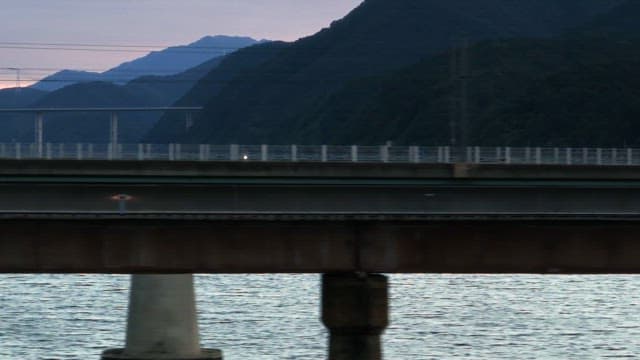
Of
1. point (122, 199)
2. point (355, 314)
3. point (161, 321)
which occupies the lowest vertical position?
point (161, 321)

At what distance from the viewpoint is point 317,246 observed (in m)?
42.8

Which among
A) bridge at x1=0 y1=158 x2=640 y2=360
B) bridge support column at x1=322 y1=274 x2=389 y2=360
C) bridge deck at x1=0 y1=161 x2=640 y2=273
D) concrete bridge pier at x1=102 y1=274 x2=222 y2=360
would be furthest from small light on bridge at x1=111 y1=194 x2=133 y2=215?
bridge support column at x1=322 y1=274 x2=389 y2=360

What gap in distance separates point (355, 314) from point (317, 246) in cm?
291

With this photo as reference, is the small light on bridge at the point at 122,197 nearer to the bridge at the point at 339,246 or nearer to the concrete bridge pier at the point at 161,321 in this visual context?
the concrete bridge pier at the point at 161,321

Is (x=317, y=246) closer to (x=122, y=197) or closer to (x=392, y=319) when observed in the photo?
(x=122, y=197)

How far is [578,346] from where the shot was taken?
2689 inches

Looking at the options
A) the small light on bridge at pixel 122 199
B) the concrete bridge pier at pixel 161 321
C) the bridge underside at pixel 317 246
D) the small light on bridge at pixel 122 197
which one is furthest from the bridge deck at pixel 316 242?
the small light on bridge at pixel 122 197

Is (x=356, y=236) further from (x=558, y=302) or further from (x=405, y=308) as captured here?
(x=558, y=302)

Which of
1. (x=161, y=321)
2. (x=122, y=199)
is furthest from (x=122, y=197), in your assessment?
(x=161, y=321)

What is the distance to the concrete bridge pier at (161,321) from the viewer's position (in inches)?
2035

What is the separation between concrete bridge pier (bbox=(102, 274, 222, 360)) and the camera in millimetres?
51688

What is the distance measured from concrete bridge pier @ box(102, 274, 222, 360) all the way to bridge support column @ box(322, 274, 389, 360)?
31.9ft

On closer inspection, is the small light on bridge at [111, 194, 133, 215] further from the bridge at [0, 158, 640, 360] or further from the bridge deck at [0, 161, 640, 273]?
the bridge deck at [0, 161, 640, 273]

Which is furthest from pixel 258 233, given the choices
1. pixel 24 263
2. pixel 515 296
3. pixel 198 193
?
pixel 515 296
